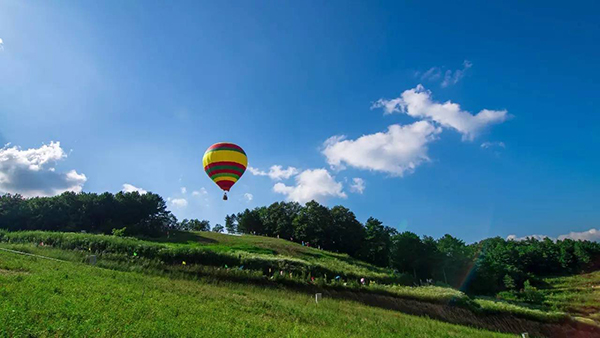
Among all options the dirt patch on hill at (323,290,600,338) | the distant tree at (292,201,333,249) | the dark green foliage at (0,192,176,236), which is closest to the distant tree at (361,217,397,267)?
the distant tree at (292,201,333,249)

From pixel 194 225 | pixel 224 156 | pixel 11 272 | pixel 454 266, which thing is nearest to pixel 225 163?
pixel 224 156

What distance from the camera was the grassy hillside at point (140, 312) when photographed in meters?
8.04

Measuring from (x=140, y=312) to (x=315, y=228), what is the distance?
6529 centimetres

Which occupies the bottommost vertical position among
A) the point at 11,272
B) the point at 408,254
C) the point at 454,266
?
the point at 454,266

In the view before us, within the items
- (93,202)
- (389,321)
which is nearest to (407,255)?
(389,321)

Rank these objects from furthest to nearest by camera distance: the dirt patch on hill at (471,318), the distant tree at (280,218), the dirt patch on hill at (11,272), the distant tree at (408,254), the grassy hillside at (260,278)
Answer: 1. the distant tree at (280,218)
2. the distant tree at (408,254)
3. the dirt patch on hill at (471,318)
4. the grassy hillside at (260,278)
5. the dirt patch on hill at (11,272)

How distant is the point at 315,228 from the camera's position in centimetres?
7381

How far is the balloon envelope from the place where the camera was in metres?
26.3

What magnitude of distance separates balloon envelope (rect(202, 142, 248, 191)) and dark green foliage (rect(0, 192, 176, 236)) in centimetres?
3315

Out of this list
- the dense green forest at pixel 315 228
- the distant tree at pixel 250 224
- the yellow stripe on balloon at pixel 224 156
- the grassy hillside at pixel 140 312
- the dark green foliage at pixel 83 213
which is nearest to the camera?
the grassy hillside at pixel 140 312

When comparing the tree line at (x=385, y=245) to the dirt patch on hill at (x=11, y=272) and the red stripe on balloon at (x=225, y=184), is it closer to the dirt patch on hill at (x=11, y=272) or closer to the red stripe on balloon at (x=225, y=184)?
the red stripe on balloon at (x=225, y=184)

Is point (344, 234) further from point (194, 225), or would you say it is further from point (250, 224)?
point (194, 225)

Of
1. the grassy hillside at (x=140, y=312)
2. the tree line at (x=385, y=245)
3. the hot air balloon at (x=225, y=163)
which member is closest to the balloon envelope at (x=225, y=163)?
the hot air balloon at (x=225, y=163)

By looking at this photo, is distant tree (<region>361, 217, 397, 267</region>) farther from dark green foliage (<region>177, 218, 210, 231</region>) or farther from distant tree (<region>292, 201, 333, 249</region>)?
dark green foliage (<region>177, 218, 210, 231</region>)
